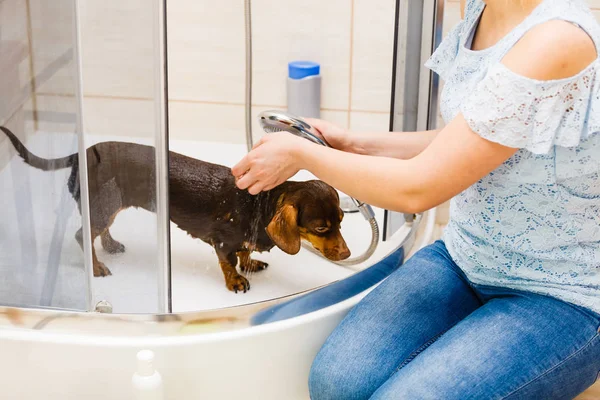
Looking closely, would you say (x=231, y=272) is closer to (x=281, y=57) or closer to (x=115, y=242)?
(x=115, y=242)

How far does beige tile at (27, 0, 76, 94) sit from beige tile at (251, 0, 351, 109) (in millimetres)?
872

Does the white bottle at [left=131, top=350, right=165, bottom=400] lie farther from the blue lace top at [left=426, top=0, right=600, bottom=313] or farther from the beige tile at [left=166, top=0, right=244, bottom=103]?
the beige tile at [left=166, top=0, right=244, bottom=103]

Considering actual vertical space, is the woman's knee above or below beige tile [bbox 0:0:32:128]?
below

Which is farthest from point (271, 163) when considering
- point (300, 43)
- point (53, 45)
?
point (300, 43)

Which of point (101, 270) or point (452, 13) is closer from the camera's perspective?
point (101, 270)

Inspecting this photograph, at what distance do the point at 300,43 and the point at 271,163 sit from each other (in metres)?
0.80

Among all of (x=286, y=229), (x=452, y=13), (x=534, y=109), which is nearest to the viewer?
(x=534, y=109)

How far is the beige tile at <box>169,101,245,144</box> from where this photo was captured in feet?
5.62

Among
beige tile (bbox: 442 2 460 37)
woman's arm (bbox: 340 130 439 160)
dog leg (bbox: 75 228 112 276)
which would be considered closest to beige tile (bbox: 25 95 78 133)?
dog leg (bbox: 75 228 112 276)

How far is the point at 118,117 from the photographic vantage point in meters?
1.17

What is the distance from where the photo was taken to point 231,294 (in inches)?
54.7

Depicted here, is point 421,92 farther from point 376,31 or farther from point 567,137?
point 567,137

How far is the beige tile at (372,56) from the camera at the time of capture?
6.23 feet

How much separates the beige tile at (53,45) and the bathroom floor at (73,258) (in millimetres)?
83
